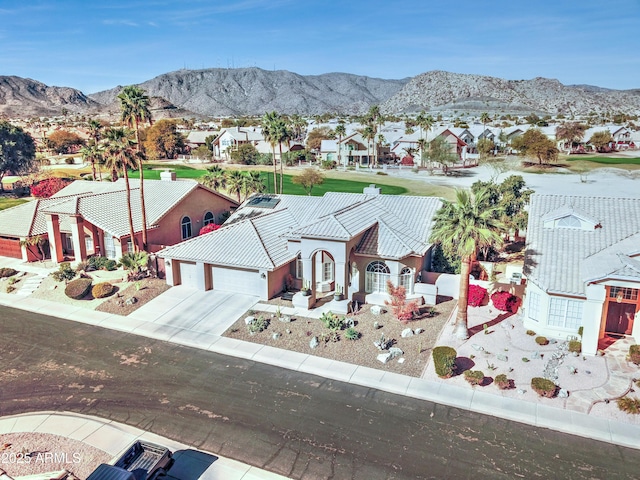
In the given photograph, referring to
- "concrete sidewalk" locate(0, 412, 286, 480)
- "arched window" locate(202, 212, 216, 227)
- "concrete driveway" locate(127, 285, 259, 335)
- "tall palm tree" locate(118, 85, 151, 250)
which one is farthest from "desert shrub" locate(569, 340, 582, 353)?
"arched window" locate(202, 212, 216, 227)

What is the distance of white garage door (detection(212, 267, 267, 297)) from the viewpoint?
96.4ft

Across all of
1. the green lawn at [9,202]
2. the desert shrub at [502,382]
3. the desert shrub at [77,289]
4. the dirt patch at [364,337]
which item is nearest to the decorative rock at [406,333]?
the dirt patch at [364,337]

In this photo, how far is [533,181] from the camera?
75.0m

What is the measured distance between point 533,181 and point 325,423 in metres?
68.9

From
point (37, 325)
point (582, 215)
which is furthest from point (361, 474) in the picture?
point (37, 325)

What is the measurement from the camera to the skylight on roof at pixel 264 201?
39.3m

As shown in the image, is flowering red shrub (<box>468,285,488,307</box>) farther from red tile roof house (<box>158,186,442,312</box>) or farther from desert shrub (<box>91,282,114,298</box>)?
desert shrub (<box>91,282,114,298</box>)

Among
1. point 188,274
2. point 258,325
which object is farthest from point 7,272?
point 258,325

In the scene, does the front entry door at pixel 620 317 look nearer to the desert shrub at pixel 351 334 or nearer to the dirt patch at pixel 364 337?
the dirt patch at pixel 364 337

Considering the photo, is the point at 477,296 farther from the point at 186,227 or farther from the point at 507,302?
the point at 186,227

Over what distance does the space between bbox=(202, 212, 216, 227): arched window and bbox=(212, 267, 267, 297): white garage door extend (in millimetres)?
13290

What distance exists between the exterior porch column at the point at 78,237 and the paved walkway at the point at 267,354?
18.8 feet

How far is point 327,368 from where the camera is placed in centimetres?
2122

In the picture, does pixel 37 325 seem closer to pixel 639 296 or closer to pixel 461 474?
pixel 461 474
